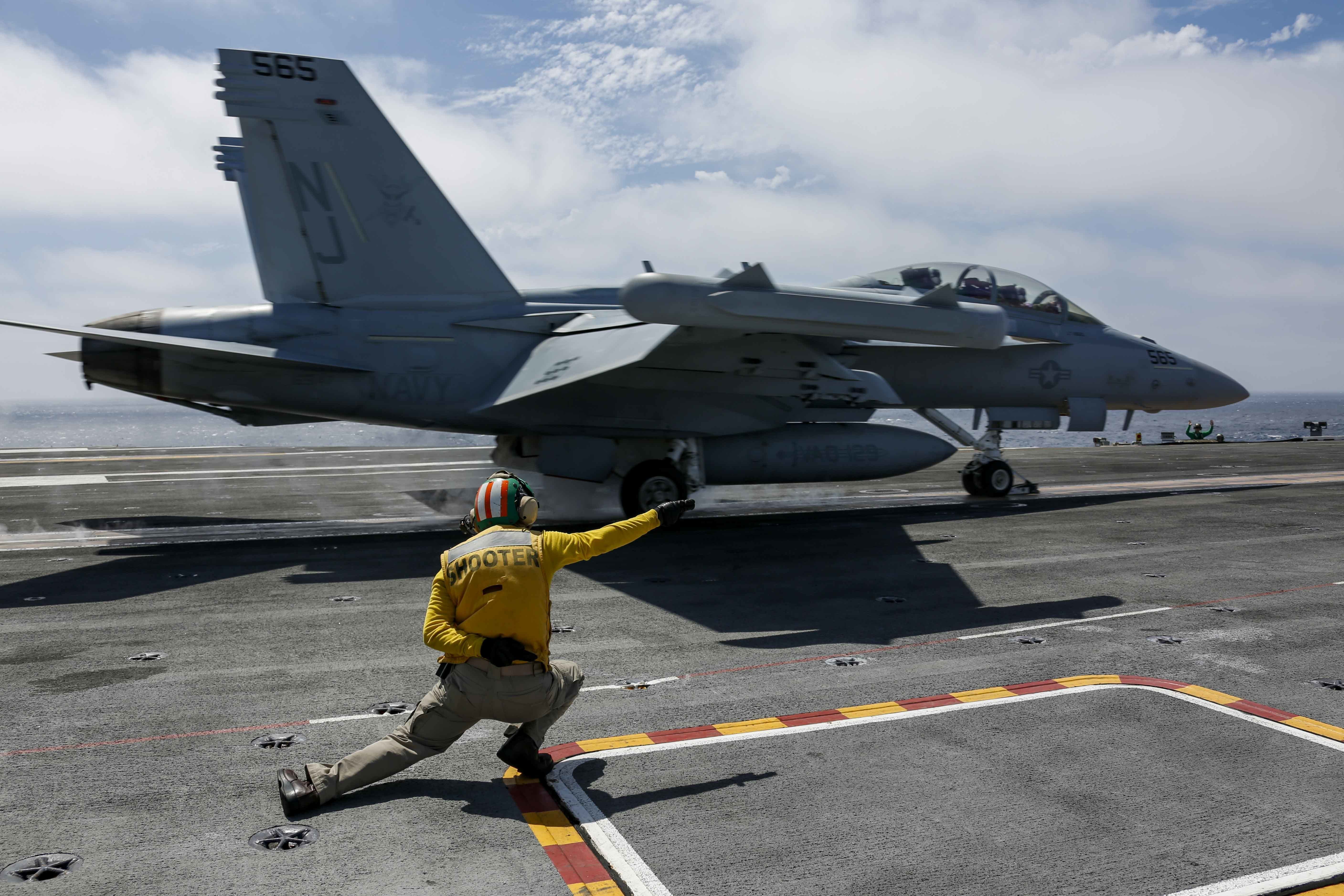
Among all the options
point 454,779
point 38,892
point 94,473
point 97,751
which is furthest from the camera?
point 94,473

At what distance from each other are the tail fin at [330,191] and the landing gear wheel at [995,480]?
10.8m

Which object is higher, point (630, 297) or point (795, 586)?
point (630, 297)

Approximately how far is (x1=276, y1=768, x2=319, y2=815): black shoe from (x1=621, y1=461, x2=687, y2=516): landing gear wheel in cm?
955

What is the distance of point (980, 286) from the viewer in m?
15.9

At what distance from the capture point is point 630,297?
9172 millimetres

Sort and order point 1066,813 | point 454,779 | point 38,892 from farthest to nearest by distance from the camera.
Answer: point 454,779
point 1066,813
point 38,892

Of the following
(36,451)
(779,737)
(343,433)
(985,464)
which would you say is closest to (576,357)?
(779,737)

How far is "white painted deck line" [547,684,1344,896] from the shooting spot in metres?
3.38

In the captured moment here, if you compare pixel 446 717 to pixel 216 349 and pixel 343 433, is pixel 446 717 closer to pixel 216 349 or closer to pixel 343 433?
pixel 216 349

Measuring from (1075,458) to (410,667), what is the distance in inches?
1043

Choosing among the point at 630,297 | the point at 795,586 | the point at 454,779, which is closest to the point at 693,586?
the point at 795,586

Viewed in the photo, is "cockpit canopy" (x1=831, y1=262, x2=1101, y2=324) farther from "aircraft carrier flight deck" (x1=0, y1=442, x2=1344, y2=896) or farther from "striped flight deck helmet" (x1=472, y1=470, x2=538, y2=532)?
"striped flight deck helmet" (x1=472, y1=470, x2=538, y2=532)

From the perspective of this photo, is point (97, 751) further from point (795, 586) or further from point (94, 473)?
point (94, 473)

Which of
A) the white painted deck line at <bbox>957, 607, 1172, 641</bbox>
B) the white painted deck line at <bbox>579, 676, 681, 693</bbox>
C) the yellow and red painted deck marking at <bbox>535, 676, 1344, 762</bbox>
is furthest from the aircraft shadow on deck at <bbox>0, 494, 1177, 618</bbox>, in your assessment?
the yellow and red painted deck marking at <bbox>535, 676, 1344, 762</bbox>
